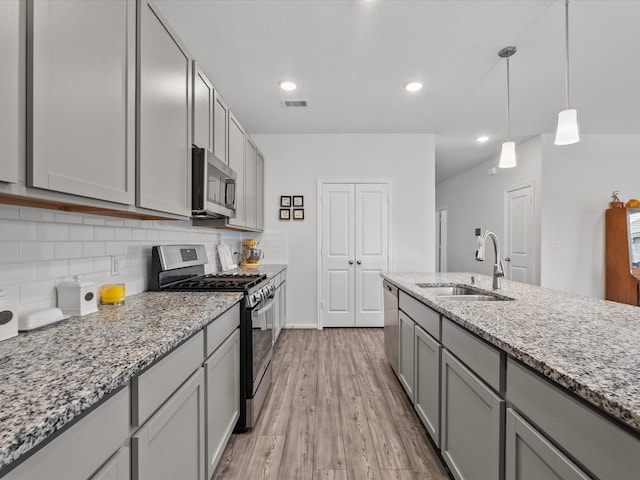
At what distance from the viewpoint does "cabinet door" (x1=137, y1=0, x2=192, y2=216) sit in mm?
1349

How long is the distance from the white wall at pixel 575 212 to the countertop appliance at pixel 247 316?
4.12 m

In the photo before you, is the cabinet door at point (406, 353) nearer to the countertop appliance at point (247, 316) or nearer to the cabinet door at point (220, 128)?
the countertop appliance at point (247, 316)

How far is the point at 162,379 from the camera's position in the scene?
Answer: 1.01 metres

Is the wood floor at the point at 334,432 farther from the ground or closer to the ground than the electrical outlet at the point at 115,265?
closer to the ground

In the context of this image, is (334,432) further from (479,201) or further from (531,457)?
(479,201)

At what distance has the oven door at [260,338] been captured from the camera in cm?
200

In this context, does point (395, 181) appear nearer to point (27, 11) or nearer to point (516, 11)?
point (516, 11)

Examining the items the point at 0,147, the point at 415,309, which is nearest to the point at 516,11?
the point at 415,309

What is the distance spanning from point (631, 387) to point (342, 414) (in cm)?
181

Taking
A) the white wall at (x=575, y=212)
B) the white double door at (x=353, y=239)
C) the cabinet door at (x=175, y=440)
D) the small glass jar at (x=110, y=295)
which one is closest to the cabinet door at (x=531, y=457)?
the cabinet door at (x=175, y=440)

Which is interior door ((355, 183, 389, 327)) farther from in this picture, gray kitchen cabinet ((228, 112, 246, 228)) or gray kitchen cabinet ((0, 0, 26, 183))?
gray kitchen cabinet ((0, 0, 26, 183))

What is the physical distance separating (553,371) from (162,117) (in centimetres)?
177

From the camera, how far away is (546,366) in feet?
2.71

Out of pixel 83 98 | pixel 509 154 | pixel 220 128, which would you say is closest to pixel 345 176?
pixel 509 154
